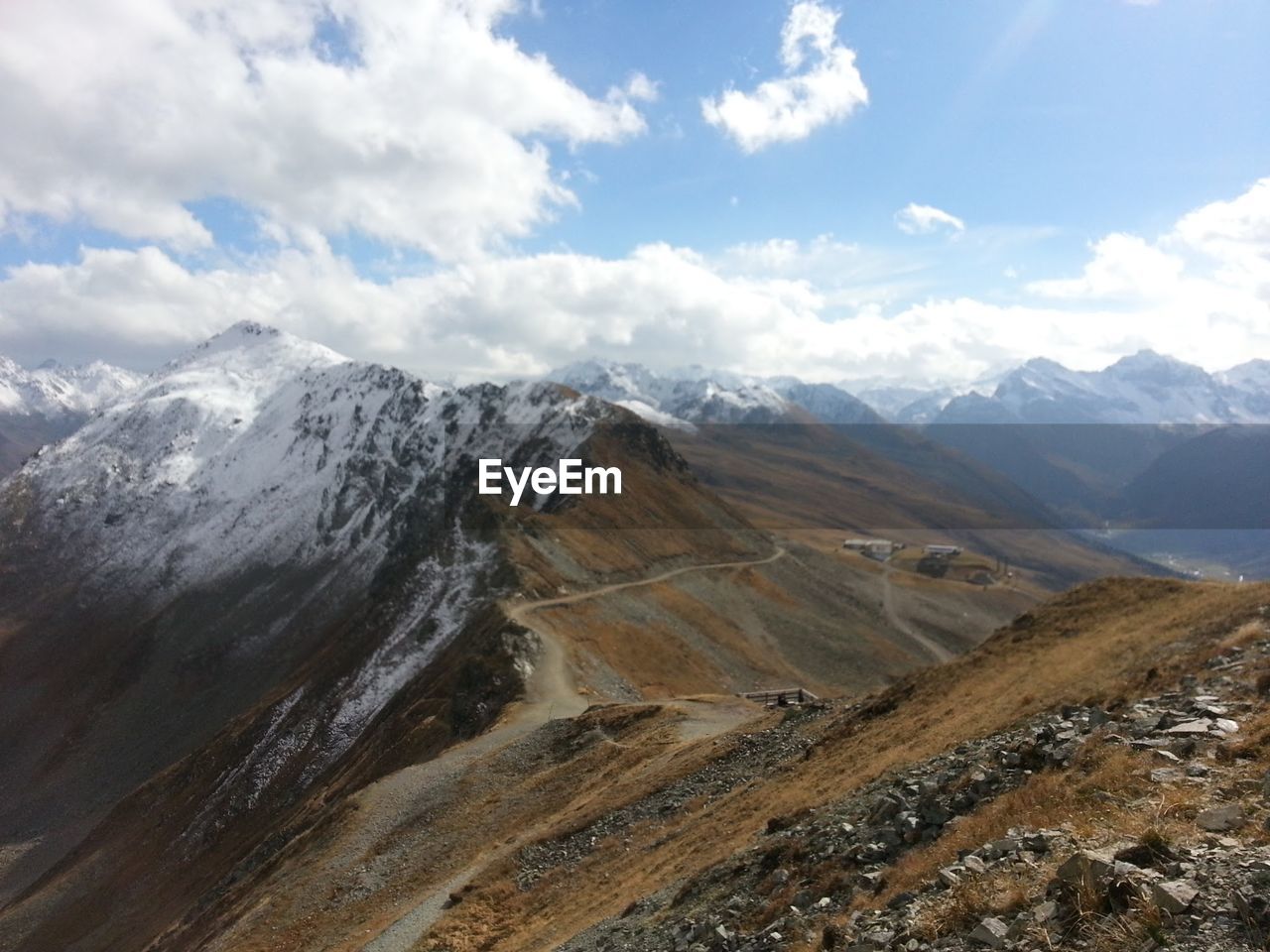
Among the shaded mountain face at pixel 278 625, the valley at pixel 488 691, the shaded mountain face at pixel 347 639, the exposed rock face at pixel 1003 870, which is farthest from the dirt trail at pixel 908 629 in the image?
the exposed rock face at pixel 1003 870

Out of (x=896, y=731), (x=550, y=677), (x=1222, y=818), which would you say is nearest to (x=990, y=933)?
(x=1222, y=818)

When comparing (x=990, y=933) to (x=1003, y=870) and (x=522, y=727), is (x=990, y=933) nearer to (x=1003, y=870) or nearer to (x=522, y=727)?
(x=1003, y=870)

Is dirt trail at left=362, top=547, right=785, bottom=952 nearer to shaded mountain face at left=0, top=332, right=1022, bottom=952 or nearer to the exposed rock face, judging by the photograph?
shaded mountain face at left=0, top=332, right=1022, bottom=952

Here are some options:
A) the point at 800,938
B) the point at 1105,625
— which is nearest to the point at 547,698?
the point at 1105,625

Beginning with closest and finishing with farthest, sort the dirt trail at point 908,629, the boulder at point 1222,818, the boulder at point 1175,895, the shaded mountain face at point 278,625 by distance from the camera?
1. the boulder at point 1175,895
2. the boulder at point 1222,818
3. the shaded mountain face at point 278,625
4. the dirt trail at point 908,629

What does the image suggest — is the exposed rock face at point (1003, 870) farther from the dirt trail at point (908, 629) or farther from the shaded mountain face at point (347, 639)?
the dirt trail at point (908, 629)

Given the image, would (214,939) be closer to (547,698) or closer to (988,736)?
(547,698)
